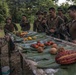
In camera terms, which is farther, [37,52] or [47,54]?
[37,52]

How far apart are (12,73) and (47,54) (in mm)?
2913

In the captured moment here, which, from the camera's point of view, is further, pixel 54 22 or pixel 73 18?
pixel 54 22

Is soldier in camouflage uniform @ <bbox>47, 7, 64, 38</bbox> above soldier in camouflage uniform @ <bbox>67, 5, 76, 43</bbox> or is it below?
below

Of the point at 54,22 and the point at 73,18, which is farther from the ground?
the point at 73,18

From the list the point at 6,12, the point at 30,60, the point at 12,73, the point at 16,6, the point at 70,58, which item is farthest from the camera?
the point at 16,6

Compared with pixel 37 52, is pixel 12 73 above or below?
below

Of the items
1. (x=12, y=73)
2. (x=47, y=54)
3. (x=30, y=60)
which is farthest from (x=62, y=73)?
(x=12, y=73)

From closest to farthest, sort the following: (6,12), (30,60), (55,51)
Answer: (30,60) < (55,51) < (6,12)

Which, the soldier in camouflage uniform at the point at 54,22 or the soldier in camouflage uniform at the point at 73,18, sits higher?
the soldier in camouflage uniform at the point at 73,18

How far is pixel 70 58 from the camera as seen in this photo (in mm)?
3016

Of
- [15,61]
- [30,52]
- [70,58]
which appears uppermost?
[70,58]

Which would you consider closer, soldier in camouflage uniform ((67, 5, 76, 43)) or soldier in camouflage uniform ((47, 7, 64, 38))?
soldier in camouflage uniform ((67, 5, 76, 43))

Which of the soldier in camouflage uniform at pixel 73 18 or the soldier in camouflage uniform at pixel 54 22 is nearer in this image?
the soldier in camouflage uniform at pixel 73 18

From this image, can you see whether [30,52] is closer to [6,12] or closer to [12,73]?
[12,73]
